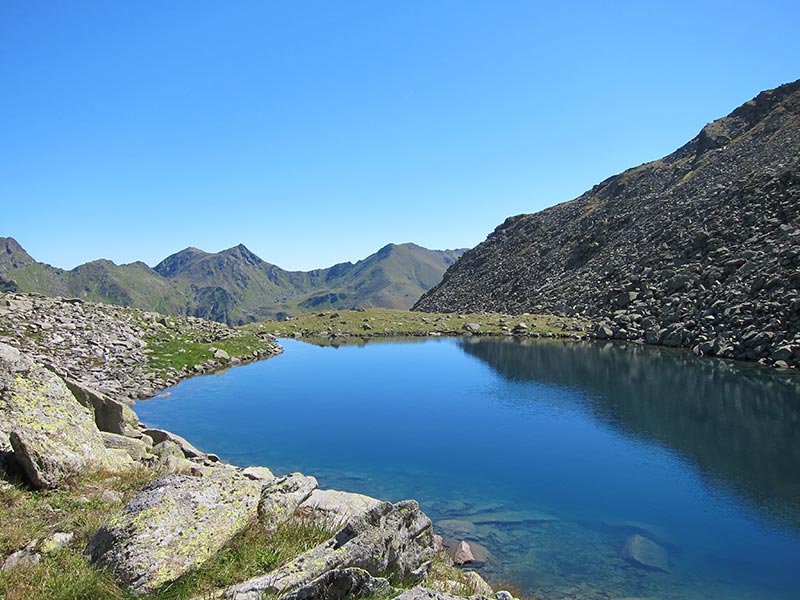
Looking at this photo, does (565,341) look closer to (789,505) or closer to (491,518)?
(789,505)

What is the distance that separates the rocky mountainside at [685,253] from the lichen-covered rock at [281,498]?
171 feet

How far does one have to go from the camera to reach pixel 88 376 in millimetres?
36562

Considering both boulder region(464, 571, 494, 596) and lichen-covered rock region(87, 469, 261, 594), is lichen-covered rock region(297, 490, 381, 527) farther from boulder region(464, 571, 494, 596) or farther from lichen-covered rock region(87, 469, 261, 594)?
boulder region(464, 571, 494, 596)

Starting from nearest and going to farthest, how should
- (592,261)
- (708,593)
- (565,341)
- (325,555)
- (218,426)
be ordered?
1. (325,555)
2. (708,593)
3. (218,426)
4. (565,341)
5. (592,261)

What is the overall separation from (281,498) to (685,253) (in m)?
81.5

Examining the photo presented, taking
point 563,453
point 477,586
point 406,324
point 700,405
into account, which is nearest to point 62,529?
point 477,586

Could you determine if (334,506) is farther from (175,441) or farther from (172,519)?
(175,441)

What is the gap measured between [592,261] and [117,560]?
100.0 meters

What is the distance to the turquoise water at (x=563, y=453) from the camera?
17469 mm

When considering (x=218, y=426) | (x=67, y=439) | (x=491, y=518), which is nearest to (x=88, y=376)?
(x=218, y=426)

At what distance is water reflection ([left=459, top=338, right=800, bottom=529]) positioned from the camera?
2531 cm

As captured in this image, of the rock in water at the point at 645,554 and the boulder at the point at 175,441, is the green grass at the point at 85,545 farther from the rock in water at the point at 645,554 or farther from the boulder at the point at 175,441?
the rock in water at the point at 645,554

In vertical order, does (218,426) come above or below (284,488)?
below

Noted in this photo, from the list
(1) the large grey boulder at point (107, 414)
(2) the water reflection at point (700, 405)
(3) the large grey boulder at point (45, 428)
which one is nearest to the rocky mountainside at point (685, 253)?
(2) the water reflection at point (700, 405)
